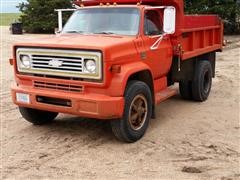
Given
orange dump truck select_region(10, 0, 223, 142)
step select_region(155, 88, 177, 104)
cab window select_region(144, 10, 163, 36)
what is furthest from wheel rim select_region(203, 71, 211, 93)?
cab window select_region(144, 10, 163, 36)

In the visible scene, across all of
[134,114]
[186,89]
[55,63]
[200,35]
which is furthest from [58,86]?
[200,35]

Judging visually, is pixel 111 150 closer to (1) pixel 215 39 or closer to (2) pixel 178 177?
(2) pixel 178 177

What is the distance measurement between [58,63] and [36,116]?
1.50 metres

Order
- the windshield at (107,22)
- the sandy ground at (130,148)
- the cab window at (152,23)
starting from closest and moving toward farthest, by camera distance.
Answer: the sandy ground at (130,148) → the windshield at (107,22) → the cab window at (152,23)

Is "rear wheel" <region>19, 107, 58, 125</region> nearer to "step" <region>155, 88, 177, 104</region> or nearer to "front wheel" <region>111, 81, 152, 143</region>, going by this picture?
"front wheel" <region>111, 81, 152, 143</region>

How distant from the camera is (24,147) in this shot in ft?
21.3

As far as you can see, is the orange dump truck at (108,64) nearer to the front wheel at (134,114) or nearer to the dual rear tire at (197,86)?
the front wheel at (134,114)

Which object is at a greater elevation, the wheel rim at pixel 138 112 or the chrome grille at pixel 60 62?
the chrome grille at pixel 60 62

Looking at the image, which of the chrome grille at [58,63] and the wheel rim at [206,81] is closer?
the chrome grille at [58,63]

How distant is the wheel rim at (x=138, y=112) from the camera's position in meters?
6.59

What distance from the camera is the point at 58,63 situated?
6422mm

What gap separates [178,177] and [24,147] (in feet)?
7.96

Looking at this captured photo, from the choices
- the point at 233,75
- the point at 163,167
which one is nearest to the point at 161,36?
the point at 163,167

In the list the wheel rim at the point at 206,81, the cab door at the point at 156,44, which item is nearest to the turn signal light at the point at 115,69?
the cab door at the point at 156,44
